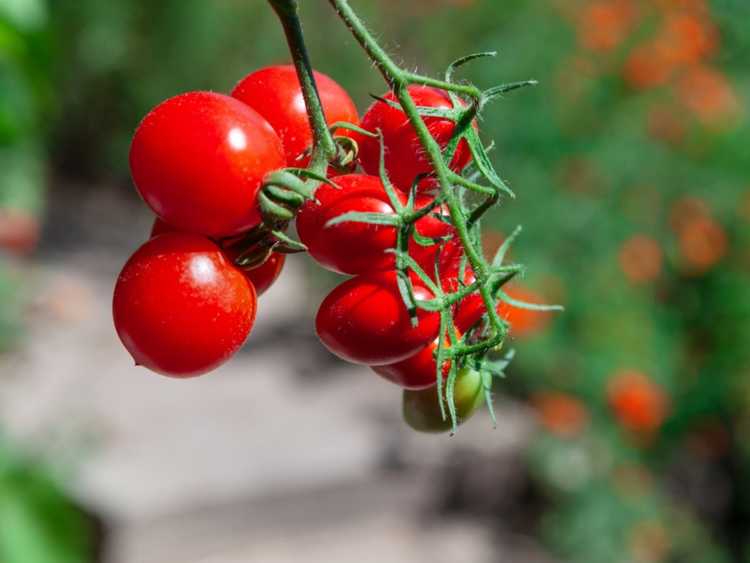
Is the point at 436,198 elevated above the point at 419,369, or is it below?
above

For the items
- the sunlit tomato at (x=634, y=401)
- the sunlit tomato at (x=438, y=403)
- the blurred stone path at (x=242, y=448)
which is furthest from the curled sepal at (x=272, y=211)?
the sunlit tomato at (x=634, y=401)

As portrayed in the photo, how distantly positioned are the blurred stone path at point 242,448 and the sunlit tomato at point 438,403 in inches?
125

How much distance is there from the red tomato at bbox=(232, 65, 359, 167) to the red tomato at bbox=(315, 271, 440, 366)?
0.13 metres

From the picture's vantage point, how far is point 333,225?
0.77 metres

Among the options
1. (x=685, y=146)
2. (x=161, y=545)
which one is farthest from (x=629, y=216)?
(x=161, y=545)

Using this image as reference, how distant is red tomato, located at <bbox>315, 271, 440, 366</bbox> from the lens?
2.57 feet

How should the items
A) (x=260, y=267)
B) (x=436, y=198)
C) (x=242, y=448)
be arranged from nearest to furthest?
(x=436, y=198), (x=260, y=267), (x=242, y=448)

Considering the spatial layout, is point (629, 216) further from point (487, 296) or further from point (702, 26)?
point (487, 296)

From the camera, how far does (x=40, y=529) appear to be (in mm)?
2391

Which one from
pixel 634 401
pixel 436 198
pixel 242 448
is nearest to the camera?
pixel 436 198

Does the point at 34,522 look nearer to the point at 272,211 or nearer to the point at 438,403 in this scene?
the point at 438,403

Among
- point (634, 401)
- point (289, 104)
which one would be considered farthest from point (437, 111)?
point (634, 401)

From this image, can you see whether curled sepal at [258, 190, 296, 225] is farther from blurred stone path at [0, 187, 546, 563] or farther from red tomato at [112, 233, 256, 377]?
blurred stone path at [0, 187, 546, 563]

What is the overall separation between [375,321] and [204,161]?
189 mm
